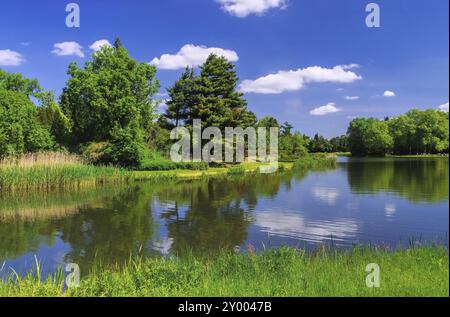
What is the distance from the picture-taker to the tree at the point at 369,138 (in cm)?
6606

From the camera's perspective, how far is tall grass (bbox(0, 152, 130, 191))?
18.9 meters

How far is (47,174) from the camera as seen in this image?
20.0 m

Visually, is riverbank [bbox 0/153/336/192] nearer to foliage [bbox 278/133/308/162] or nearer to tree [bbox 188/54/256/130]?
tree [bbox 188/54/256/130]

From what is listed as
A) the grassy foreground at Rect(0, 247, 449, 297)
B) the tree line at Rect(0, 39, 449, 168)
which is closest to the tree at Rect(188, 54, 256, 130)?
the tree line at Rect(0, 39, 449, 168)

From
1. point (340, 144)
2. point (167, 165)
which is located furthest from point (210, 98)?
point (340, 144)

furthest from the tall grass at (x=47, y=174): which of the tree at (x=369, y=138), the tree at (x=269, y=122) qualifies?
the tree at (x=369, y=138)

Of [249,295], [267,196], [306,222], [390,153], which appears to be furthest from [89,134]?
[390,153]

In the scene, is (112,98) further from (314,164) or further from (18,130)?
(314,164)

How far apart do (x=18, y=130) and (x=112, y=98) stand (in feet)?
22.8

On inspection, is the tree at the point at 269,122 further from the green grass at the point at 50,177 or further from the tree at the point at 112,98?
the green grass at the point at 50,177

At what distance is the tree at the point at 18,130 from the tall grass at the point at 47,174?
1.79 m

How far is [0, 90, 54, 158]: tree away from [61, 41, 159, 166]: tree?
146 inches
